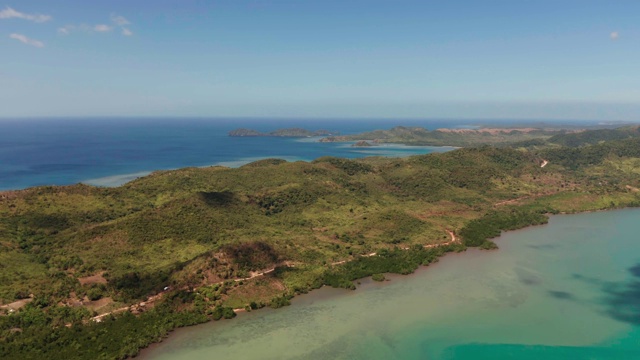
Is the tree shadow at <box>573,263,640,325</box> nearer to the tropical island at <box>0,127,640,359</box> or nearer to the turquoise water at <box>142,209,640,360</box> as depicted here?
the turquoise water at <box>142,209,640,360</box>

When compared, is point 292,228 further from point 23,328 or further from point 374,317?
point 23,328

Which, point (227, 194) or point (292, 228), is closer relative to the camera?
point (292, 228)

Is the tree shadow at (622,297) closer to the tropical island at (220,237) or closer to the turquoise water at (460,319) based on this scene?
the turquoise water at (460,319)

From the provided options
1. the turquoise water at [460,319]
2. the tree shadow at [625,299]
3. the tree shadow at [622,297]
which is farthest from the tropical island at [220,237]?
the tree shadow at [625,299]

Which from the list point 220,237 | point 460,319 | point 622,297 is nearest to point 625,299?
point 622,297

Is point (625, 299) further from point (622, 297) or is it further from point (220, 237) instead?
point (220, 237)

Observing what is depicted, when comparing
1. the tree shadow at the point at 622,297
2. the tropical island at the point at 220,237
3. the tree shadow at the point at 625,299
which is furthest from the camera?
the tree shadow at the point at 622,297

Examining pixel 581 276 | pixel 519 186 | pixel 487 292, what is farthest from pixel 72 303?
pixel 519 186
